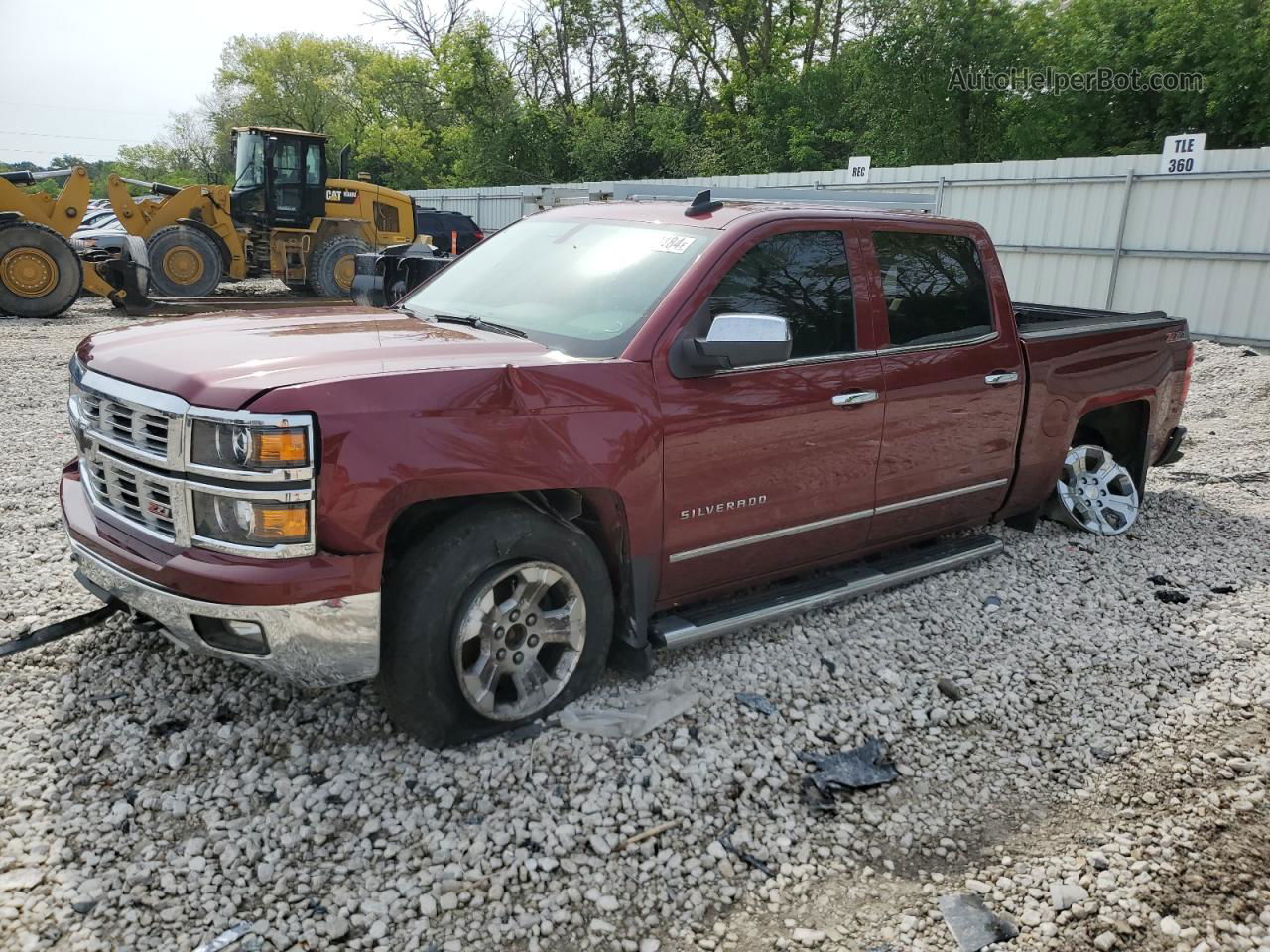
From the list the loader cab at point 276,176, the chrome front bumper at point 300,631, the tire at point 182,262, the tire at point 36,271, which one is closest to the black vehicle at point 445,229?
the loader cab at point 276,176

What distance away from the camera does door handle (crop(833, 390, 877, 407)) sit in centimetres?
411

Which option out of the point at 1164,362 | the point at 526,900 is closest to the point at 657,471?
the point at 526,900

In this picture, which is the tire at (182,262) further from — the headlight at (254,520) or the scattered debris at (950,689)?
the scattered debris at (950,689)

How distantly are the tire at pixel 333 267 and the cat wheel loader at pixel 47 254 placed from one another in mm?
3257

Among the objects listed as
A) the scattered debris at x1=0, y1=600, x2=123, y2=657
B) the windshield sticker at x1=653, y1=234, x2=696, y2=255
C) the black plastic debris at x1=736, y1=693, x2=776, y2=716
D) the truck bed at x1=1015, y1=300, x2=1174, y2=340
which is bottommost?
the black plastic debris at x1=736, y1=693, x2=776, y2=716

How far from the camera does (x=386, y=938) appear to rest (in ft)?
8.52

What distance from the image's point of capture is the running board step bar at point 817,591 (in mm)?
3830

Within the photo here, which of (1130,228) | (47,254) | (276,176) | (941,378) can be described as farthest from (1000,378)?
→ (276,176)

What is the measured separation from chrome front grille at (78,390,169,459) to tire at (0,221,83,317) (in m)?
14.0

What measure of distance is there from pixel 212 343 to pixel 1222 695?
420 cm

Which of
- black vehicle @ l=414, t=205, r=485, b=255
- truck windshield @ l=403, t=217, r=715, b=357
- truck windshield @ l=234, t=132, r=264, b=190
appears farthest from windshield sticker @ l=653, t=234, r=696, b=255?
black vehicle @ l=414, t=205, r=485, b=255

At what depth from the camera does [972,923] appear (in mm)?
2742

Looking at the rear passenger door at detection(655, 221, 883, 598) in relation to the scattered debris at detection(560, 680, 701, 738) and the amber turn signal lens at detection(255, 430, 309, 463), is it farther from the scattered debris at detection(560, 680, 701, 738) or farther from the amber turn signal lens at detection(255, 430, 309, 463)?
the amber turn signal lens at detection(255, 430, 309, 463)

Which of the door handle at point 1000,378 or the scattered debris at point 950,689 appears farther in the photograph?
the door handle at point 1000,378
